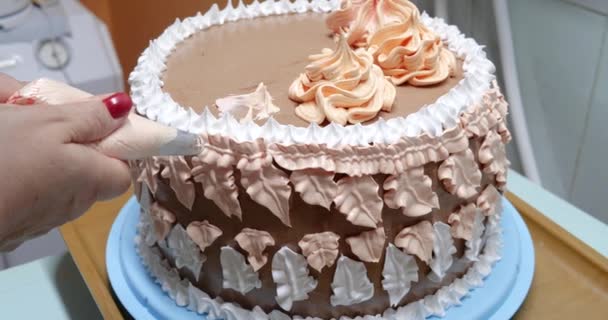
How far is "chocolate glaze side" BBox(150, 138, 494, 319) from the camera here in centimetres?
97

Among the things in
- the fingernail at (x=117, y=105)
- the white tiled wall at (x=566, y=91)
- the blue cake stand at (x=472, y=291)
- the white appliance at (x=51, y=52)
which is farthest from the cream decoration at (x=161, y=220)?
the white tiled wall at (x=566, y=91)

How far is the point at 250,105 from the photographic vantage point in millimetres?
1055

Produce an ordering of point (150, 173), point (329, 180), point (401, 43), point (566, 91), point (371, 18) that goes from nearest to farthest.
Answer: point (329, 180)
point (150, 173)
point (401, 43)
point (371, 18)
point (566, 91)

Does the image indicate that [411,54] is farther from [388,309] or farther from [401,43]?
[388,309]

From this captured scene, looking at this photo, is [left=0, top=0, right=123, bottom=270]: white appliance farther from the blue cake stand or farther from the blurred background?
the blue cake stand

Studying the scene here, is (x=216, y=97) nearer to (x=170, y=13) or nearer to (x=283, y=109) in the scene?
(x=283, y=109)

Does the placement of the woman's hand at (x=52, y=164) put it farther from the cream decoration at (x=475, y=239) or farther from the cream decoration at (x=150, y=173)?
the cream decoration at (x=475, y=239)

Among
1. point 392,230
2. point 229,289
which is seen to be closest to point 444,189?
point 392,230

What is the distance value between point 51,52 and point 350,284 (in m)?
1.27

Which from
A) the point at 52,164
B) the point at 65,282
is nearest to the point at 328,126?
the point at 52,164

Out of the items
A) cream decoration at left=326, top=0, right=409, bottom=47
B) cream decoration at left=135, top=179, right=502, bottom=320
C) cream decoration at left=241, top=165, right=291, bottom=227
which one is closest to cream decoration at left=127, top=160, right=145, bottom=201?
cream decoration at left=135, top=179, right=502, bottom=320

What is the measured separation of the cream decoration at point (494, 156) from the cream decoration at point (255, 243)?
36cm

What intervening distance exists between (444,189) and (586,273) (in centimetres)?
37

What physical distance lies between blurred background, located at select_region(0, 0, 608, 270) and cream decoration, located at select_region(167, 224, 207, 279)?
91cm
